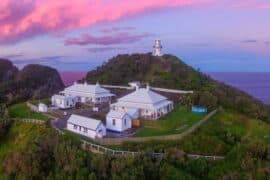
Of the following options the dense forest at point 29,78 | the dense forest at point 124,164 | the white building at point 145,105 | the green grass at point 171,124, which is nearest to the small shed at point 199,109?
the green grass at point 171,124

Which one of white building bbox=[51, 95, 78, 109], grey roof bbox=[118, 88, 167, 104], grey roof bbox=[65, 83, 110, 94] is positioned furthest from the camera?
grey roof bbox=[65, 83, 110, 94]

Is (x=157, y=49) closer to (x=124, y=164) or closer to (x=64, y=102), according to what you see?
(x=64, y=102)

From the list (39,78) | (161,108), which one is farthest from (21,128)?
(39,78)

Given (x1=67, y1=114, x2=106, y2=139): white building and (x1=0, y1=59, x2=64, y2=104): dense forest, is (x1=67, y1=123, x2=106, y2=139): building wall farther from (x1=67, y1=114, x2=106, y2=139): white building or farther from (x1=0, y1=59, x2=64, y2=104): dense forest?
(x1=0, y1=59, x2=64, y2=104): dense forest

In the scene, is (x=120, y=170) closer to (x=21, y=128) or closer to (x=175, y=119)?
(x=175, y=119)

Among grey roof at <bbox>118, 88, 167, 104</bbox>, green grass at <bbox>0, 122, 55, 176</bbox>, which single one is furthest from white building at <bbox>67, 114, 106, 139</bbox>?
grey roof at <bbox>118, 88, 167, 104</bbox>

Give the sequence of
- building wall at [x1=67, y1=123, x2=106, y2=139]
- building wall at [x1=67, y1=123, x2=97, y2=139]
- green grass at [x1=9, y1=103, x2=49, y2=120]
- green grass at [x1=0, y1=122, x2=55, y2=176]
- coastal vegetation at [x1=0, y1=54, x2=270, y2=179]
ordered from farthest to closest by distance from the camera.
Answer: green grass at [x1=9, y1=103, x2=49, y2=120] → green grass at [x1=0, y1=122, x2=55, y2=176] → building wall at [x1=67, y1=123, x2=97, y2=139] → building wall at [x1=67, y1=123, x2=106, y2=139] → coastal vegetation at [x1=0, y1=54, x2=270, y2=179]

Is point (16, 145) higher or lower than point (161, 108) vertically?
lower
